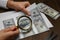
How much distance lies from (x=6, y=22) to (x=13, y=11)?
11 cm

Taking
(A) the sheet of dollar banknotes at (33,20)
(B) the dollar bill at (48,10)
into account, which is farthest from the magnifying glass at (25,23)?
(B) the dollar bill at (48,10)

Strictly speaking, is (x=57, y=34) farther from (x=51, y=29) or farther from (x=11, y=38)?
(x=11, y=38)

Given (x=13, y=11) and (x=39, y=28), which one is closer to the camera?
(x=39, y=28)

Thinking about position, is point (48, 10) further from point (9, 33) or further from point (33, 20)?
point (9, 33)

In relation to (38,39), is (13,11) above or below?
above

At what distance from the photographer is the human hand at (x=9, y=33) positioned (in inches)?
33.0

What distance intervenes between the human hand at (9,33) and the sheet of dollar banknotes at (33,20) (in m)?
0.04

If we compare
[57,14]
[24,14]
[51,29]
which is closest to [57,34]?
[51,29]

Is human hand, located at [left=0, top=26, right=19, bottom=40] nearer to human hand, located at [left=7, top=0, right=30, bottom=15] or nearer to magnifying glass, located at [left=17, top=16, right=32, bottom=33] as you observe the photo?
magnifying glass, located at [left=17, top=16, right=32, bottom=33]

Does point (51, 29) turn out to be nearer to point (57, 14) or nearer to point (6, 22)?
point (57, 14)

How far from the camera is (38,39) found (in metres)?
0.85

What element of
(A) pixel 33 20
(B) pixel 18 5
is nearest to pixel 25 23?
(A) pixel 33 20

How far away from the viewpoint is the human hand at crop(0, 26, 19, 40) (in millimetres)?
839

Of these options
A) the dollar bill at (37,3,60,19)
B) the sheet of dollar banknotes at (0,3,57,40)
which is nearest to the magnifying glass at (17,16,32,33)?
the sheet of dollar banknotes at (0,3,57,40)
